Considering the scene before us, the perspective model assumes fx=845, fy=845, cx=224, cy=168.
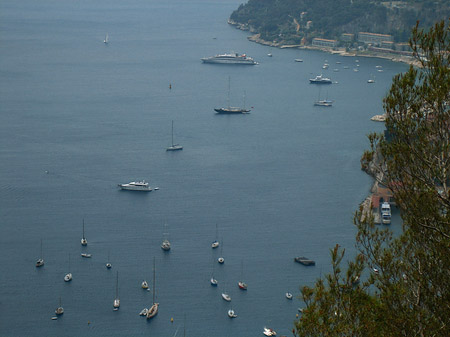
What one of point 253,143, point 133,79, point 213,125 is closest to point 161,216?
point 253,143

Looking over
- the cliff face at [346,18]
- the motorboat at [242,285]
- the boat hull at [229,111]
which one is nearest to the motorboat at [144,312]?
the motorboat at [242,285]

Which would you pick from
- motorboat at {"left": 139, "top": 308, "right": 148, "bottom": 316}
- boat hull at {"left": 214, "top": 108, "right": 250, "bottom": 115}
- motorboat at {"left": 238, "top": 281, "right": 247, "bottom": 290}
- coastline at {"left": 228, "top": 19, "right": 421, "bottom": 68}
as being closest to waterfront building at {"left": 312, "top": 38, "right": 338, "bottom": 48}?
coastline at {"left": 228, "top": 19, "right": 421, "bottom": 68}

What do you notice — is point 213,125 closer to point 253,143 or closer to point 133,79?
point 253,143

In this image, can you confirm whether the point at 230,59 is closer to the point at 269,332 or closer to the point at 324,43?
the point at 324,43

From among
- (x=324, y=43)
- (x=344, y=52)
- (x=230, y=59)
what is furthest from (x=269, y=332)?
(x=324, y=43)

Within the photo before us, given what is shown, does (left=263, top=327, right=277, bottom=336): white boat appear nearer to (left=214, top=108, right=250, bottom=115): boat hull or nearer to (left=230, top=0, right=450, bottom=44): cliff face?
(left=214, top=108, right=250, bottom=115): boat hull

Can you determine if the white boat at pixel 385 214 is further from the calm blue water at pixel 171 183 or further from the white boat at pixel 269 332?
the white boat at pixel 269 332
